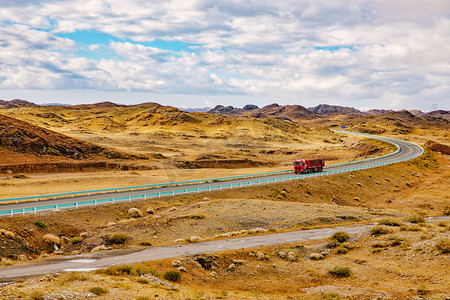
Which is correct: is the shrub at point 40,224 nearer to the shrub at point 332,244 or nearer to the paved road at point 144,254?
the paved road at point 144,254

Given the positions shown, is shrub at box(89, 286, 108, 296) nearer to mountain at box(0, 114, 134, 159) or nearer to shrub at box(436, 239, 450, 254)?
shrub at box(436, 239, 450, 254)

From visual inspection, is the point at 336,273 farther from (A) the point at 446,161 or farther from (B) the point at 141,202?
(A) the point at 446,161

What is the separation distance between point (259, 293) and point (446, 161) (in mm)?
107912

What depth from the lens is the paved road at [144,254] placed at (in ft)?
60.8

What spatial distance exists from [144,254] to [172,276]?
15.8ft

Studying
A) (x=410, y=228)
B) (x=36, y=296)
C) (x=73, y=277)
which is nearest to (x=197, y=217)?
(x=410, y=228)

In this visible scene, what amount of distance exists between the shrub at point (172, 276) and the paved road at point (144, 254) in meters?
3.07

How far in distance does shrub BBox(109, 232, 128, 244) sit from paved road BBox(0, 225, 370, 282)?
4306 mm

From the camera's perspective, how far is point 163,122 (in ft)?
559

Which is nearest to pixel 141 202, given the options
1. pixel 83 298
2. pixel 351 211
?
pixel 351 211

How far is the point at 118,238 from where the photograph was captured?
28.0 metres

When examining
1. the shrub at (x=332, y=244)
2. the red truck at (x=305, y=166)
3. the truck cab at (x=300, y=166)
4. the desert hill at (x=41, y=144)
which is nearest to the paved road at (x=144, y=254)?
the shrub at (x=332, y=244)

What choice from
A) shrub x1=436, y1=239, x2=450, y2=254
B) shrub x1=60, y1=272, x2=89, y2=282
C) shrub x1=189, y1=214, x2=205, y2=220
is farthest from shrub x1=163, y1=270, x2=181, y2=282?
shrub x1=189, y1=214, x2=205, y2=220

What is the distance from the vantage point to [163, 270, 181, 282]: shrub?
18.4 metres
